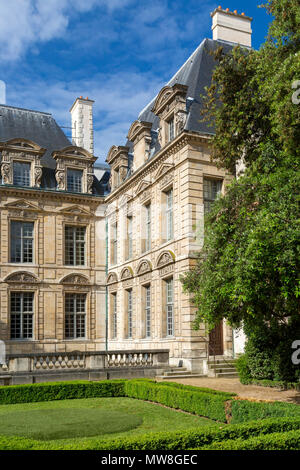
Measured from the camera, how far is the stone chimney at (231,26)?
83.4 ft

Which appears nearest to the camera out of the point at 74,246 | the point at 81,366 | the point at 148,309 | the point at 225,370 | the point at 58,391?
the point at 58,391

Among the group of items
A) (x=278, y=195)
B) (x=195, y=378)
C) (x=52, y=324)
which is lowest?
(x=195, y=378)

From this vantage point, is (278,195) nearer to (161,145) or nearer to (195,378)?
(195,378)

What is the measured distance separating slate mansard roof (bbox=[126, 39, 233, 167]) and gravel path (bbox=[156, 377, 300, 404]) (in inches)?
366

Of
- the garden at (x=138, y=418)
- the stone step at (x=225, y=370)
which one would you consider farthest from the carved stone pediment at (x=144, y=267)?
the garden at (x=138, y=418)

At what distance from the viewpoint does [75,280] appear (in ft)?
92.7

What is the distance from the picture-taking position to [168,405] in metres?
13.0

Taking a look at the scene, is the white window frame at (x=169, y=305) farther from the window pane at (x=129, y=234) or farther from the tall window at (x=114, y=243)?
the tall window at (x=114, y=243)

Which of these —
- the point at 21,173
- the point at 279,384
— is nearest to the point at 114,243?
the point at 21,173

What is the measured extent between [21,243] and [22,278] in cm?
→ 185

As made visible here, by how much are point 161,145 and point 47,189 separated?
25.9 ft

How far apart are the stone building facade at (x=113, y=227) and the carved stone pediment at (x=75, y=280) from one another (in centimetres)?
5

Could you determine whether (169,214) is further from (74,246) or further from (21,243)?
(21,243)
